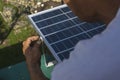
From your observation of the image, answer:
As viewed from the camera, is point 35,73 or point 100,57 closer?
point 100,57

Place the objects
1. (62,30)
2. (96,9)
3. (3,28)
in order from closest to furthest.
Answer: (96,9) → (62,30) → (3,28)

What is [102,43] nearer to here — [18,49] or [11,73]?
[11,73]

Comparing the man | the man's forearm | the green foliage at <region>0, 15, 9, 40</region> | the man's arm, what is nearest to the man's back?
the man

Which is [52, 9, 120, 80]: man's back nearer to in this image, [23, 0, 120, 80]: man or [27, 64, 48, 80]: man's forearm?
[23, 0, 120, 80]: man

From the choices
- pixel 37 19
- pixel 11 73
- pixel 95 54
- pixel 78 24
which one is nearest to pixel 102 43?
pixel 95 54

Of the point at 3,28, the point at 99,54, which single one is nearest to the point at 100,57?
the point at 99,54

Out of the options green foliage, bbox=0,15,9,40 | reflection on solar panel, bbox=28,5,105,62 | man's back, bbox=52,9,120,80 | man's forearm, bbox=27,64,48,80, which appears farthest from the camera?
green foliage, bbox=0,15,9,40

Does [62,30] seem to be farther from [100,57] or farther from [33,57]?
[100,57]
